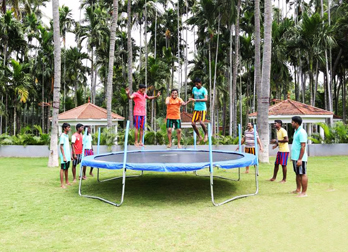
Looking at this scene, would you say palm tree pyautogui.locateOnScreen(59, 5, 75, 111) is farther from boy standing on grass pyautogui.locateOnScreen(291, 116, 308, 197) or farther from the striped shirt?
boy standing on grass pyautogui.locateOnScreen(291, 116, 308, 197)

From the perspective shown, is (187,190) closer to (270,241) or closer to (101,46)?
(270,241)

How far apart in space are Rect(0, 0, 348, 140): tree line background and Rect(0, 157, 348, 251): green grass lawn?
1568 cm

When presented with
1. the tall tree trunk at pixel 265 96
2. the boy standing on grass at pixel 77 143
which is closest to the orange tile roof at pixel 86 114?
the tall tree trunk at pixel 265 96

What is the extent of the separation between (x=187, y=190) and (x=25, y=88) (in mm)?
23054

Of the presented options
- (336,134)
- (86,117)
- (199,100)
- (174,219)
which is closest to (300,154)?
(199,100)

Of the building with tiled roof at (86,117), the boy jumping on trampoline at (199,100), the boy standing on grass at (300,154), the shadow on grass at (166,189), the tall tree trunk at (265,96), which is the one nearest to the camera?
the boy standing on grass at (300,154)

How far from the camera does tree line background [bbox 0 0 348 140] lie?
23031 mm

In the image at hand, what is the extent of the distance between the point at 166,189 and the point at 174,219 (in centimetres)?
278

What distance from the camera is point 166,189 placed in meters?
7.73

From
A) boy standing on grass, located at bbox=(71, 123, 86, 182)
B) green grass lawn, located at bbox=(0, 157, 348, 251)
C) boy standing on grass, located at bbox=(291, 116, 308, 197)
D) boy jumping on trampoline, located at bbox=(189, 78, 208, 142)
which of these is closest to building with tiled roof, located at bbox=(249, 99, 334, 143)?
green grass lawn, located at bbox=(0, 157, 348, 251)

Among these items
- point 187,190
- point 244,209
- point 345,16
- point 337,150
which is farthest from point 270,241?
point 345,16

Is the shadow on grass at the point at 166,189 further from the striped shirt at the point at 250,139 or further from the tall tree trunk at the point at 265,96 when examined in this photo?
the tall tree trunk at the point at 265,96

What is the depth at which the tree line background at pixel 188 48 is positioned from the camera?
2303 centimetres

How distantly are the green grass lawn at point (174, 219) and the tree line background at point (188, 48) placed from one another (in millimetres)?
15677
